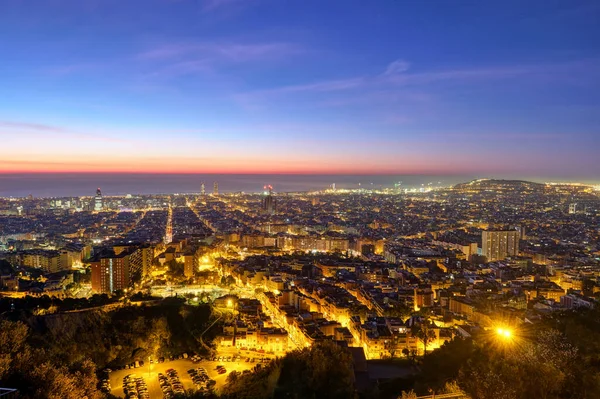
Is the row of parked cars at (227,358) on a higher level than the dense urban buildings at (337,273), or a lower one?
lower

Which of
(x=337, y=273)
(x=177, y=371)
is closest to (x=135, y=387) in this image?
(x=177, y=371)

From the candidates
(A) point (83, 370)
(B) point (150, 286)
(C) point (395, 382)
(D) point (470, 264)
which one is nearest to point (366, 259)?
(D) point (470, 264)

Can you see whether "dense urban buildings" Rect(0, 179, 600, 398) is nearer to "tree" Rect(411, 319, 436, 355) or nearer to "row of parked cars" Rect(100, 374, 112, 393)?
"tree" Rect(411, 319, 436, 355)

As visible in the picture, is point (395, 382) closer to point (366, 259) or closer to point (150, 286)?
point (150, 286)

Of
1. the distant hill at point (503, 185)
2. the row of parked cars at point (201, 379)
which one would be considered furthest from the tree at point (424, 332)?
the distant hill at point (503, 185)

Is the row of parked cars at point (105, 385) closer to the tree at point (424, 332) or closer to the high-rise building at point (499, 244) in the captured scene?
the tree at point (424, 332)

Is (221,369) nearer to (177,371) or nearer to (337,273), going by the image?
(177,371)

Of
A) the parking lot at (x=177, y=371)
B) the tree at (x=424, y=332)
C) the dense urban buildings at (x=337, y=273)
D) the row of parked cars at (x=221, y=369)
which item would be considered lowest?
the parking lot at (x=177, y=371)
